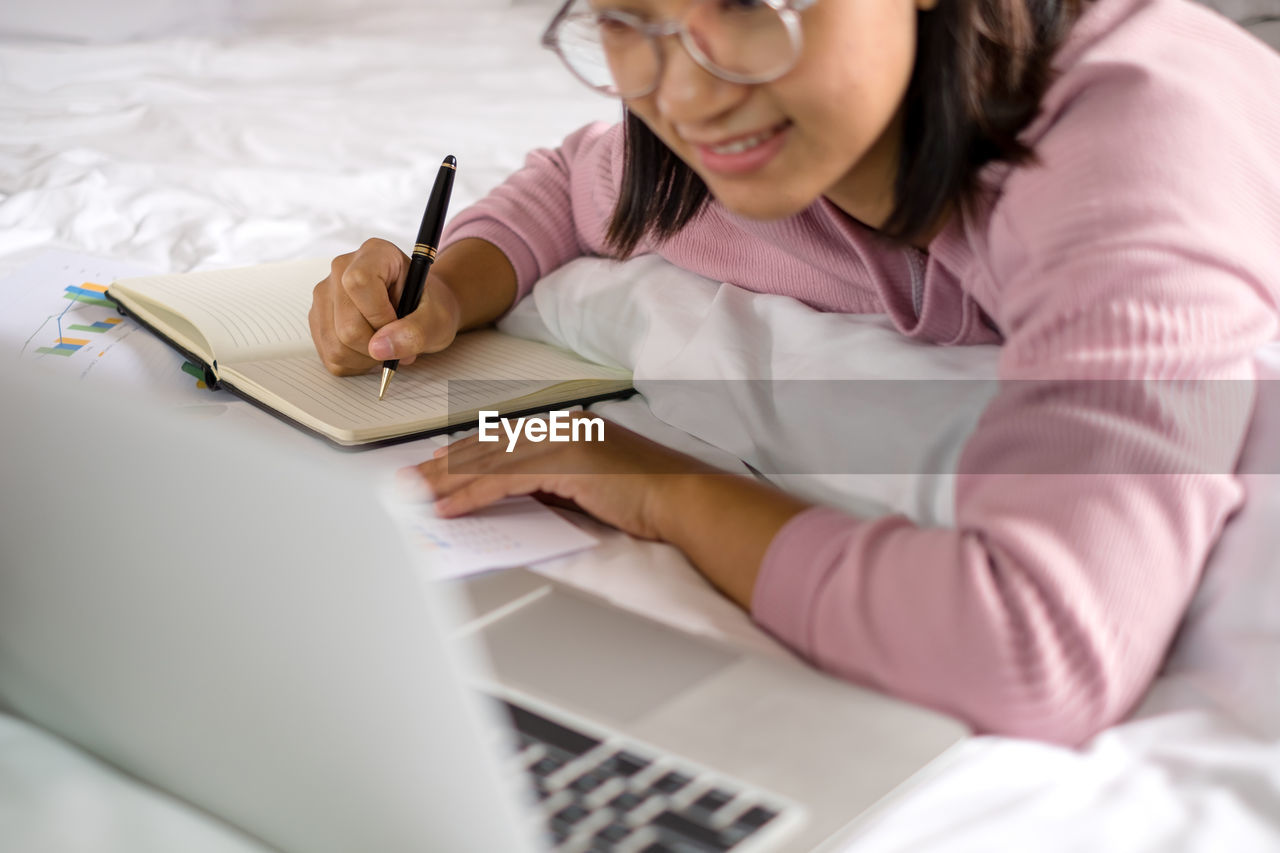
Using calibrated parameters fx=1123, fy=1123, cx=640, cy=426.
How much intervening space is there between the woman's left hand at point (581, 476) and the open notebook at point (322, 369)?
0.27ft

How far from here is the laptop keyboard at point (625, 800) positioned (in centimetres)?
40

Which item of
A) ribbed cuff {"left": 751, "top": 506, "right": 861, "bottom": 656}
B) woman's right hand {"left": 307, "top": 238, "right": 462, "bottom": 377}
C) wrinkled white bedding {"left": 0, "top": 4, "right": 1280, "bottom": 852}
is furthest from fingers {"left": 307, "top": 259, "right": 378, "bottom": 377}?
ribbed cuff {"left": 751, "top": 506, "right": 861, "bottom": 656}

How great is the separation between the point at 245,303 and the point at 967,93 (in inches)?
25.1

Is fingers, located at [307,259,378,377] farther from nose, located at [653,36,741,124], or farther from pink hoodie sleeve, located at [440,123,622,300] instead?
nose, located at [653,36,741,124]

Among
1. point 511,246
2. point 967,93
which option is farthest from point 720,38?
point 511,246

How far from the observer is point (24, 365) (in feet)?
1.27

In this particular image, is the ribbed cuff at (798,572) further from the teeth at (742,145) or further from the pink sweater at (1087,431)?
the teeth at (742,145)

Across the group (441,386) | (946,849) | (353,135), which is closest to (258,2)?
(353,135)

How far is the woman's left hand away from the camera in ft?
2.18

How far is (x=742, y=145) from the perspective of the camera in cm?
64

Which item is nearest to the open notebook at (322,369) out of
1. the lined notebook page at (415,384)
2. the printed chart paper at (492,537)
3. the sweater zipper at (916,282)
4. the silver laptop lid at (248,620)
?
the lined notebook page at (415,384)

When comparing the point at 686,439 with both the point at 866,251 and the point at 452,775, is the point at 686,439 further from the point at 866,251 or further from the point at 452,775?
the point at 452,775

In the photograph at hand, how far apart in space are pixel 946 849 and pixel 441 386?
0.56 m

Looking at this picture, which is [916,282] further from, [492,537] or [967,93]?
[492,537]
